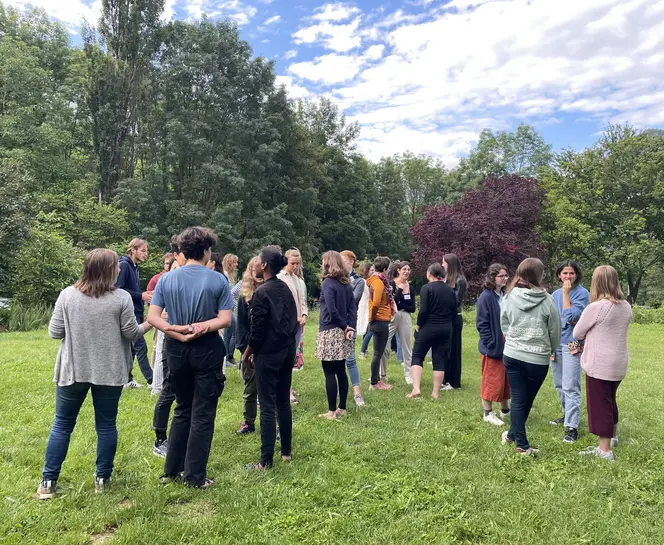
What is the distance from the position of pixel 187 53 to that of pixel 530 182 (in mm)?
22709

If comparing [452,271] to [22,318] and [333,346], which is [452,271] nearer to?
[333,346]

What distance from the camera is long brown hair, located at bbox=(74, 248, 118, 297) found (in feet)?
11.1

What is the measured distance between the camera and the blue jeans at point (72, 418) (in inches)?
134

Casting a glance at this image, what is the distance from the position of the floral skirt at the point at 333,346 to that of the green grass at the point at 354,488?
802mm

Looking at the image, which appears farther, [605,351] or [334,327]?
[334,327]

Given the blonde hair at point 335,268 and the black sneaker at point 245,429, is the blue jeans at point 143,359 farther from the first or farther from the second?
the blonde hair at point 335,268

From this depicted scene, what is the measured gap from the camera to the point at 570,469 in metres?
4.16

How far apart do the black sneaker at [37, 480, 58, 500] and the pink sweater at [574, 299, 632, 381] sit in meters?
4.84

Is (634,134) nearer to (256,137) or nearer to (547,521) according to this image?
(256,137)

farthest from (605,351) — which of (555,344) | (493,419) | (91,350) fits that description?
(91,350)

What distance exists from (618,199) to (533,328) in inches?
1100

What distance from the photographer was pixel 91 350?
338 centimetres

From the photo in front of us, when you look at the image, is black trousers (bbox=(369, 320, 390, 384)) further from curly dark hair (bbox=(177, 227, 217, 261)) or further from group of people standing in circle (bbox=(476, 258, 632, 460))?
curly dark hair (bbox=(177, 227, 217, 261))

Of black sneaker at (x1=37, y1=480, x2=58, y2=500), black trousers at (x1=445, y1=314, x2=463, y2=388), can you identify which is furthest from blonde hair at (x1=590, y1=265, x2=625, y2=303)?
black sneaker at (x1=37, y1=480, x2=58, y2=500)
